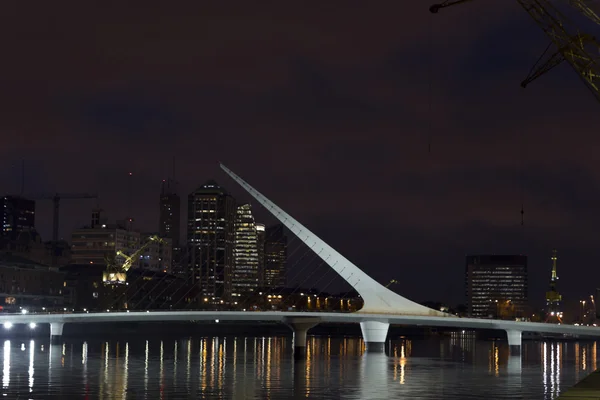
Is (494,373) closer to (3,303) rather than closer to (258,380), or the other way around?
(258,380)

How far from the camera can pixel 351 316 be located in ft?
346

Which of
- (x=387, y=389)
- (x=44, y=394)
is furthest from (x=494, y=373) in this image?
(x=44, y=394)

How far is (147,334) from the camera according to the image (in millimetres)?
176625

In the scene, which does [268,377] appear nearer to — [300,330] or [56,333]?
[300,330]

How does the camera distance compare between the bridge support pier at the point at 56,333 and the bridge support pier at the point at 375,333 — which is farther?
the bridge support pier at the point at 56,333

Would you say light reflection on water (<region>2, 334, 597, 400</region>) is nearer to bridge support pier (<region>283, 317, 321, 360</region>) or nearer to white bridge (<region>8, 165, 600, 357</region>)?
bridge support pier (<region>283, 317, 321, 360</region>)

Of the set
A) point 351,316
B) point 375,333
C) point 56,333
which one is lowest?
point 56,333

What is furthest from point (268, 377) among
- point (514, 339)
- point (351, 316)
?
point (514, 339)

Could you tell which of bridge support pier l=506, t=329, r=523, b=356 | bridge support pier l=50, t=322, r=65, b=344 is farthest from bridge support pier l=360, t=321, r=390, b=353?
bridge support pier l=50, t=322, r=65, b=344

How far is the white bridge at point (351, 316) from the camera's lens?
102750 mm

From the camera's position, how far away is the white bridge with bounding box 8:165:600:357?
102750mm

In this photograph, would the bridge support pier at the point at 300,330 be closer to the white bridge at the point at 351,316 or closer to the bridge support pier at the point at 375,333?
the white bridge at the point at 351,316

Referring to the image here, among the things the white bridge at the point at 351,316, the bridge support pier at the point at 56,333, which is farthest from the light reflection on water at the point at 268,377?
the bridge support pier at the point at 56,333

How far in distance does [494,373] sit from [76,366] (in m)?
33.1
